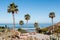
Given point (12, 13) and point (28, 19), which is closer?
point (12, 13)

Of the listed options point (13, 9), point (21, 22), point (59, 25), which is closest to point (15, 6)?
point (13, 9)

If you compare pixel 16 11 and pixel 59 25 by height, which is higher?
pixel 16 11

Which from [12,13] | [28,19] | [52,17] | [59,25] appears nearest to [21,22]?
[28,19]

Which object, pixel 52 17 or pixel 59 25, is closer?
pixel 59 25

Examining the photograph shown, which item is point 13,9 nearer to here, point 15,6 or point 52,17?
point 15,6

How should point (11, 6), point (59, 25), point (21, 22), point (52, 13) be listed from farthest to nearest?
point (21, 22) → point (52, 13) → point (11, 6) → point (59, 25)

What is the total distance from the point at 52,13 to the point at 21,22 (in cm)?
2022

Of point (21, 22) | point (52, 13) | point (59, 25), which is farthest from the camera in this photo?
point (21, 22)

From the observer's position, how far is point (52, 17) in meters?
79.4

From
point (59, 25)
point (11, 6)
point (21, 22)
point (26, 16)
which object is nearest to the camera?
point (59, 25)

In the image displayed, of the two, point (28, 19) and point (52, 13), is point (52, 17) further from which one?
point (28, 19)

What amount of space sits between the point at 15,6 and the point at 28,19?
22.2 meters

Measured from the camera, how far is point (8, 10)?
212 feet

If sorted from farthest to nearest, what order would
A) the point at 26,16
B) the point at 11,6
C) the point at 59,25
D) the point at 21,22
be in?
the point at 21,22 < the point at 26,16 < the point at 11,6 < the point at 59,25
